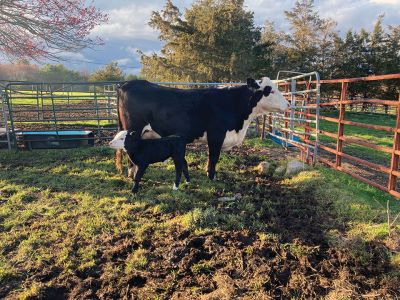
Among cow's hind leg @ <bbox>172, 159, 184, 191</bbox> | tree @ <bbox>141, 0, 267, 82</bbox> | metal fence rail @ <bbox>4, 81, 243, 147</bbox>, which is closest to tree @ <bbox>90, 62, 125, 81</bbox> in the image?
tree @ <bbox>141, 0, 267, 82</bbox>

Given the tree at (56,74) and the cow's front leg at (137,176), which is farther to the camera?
the tree at (56,74)

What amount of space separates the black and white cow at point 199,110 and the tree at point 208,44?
17.0 metres

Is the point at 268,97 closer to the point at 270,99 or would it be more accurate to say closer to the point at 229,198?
the point at 270,99

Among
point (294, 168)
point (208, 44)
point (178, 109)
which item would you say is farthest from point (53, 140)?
point (208, 44)

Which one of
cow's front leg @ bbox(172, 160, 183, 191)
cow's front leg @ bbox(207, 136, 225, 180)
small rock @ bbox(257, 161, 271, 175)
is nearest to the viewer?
cow's front leg @ bbox(172, 160, 183, 191)

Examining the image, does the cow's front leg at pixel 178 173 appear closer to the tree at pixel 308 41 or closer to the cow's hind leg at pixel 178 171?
the cow's hind leg at pixel 178 171

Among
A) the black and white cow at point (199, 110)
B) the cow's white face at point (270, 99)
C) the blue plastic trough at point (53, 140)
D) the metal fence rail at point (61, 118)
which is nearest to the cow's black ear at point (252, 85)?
the black and white cow at point (199, 110)

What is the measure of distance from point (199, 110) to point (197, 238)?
8.65 feet

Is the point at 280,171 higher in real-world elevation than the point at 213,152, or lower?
lower

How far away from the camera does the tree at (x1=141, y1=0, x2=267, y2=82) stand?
922 inches

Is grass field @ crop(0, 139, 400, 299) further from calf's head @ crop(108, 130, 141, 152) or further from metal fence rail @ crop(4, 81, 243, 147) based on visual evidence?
metal fence rail @ crop(4, 81, 243, 147)

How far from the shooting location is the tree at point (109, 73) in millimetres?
43125

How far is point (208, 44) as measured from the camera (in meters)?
23.5

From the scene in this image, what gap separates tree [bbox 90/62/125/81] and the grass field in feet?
129
